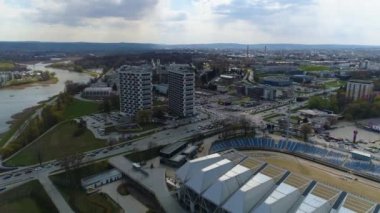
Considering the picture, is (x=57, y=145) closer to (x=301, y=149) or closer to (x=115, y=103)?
(x=115, y=103)

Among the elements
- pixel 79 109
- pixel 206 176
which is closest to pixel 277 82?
pixel 79 109

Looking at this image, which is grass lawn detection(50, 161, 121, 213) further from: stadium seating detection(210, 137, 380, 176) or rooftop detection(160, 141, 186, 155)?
stadium seating detection(210, 137, 380, 176)

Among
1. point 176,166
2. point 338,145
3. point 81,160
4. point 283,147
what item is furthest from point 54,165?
point 338,145

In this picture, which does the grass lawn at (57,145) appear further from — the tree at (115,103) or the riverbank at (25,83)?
the riverbank at (25,83)

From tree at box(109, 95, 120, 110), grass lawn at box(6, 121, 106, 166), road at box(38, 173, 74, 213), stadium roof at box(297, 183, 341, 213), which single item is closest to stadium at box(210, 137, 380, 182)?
stadium roof at box(297, 183, 341, 213)

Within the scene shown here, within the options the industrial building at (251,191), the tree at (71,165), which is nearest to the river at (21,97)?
the tree at (71,165)

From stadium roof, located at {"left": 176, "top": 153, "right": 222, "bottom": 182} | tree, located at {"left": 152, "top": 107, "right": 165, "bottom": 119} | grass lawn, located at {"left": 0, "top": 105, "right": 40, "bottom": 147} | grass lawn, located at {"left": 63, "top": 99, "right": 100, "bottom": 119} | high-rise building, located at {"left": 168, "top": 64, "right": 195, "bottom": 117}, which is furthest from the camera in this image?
grass lawn, located at {"left": 63, "top": 99, "right": 100, "bottom": 119}
